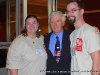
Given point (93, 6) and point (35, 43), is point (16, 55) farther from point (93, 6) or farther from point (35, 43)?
point (93, 6)

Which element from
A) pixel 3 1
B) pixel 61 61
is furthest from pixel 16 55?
pixel 3 1

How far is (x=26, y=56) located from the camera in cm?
224

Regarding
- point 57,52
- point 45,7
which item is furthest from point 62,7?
point 57,52

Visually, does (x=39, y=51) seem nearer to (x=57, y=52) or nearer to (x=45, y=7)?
(x=57, y=52)

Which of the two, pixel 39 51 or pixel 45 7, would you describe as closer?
pixel 39 51

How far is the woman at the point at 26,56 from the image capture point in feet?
7.36

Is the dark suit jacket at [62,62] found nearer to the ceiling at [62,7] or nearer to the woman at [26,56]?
the woman at [26,56]

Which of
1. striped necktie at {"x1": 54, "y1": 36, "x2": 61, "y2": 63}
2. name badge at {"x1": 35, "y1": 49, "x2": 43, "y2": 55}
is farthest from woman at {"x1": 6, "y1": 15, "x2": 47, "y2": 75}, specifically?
striped necktie at {"x1": 54, "y1": 36, "x2": 61, "y2": 63}

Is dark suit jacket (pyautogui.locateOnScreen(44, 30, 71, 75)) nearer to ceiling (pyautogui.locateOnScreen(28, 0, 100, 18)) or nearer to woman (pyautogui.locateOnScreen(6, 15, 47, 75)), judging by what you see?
woman (pyautogui.locateOnScreen(6, 15, 47, 75))

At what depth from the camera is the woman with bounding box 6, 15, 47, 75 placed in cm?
224

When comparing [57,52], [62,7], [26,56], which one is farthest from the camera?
[62,7]

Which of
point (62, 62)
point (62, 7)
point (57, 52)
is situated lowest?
point (62, 62)

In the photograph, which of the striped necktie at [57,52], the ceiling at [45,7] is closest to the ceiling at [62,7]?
the ceiling at [45,7]

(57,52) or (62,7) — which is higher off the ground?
(62,7)
